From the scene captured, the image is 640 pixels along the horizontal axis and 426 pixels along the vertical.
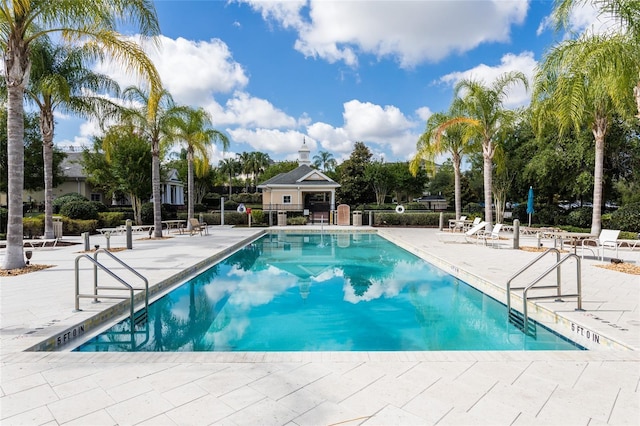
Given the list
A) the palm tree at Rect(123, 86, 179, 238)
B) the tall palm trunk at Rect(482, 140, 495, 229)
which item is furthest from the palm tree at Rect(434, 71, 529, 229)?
the palm tree at Rect(123, 86, 179, 238)

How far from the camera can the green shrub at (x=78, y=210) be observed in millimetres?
20109

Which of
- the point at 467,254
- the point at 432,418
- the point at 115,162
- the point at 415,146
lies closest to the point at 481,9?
the point at 467,254

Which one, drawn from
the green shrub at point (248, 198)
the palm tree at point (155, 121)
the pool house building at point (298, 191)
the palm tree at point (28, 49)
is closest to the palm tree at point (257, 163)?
the green shrub at point (248, 198)

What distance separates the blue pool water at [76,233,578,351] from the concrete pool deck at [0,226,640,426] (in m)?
1.03

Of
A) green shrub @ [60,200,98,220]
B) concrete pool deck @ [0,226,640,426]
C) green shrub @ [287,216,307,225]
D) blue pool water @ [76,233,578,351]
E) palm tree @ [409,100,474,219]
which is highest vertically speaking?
palm tree @ [409,100,474,219]

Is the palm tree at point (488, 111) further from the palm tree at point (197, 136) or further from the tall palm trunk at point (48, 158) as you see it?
the tall palm trunk at point (48, 158)

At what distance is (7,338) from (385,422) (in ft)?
14.7

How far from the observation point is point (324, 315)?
680 centimetres

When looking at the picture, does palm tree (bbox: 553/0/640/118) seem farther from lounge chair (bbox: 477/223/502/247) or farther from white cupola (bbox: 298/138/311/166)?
white cupola (bbox: 298/138/311/166)

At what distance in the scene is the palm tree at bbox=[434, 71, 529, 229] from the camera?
17.1 m

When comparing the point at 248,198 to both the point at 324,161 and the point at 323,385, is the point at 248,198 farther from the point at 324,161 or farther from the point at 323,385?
the point at 323,385

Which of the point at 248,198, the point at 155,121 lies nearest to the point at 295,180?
the point at 155,121

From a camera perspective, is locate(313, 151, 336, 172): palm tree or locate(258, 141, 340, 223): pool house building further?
locate(313, 151, 336, 172): palm tree

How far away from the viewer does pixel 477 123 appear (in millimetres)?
17109
